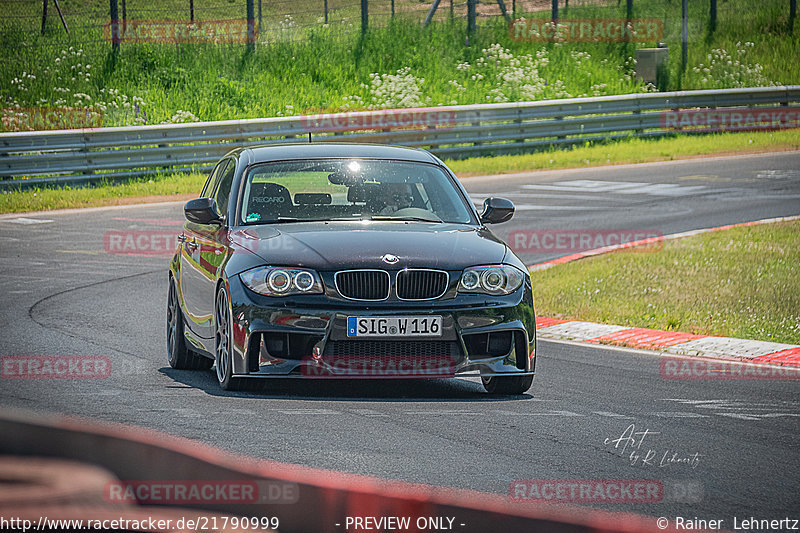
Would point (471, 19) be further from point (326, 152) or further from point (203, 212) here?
point (203, 212)

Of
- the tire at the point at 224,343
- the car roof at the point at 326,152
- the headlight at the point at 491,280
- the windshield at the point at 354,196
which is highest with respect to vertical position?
the car roof at the point at 326,152

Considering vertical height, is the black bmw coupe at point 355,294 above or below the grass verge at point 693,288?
above

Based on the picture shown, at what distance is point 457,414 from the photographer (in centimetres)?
738

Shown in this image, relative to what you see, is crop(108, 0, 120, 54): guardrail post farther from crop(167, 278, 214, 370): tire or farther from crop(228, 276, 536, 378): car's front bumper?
crop(228, 276, 536, 378): car's front bumper

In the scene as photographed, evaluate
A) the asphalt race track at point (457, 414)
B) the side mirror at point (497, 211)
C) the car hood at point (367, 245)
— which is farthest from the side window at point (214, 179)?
the side mirror at point (497, 211)

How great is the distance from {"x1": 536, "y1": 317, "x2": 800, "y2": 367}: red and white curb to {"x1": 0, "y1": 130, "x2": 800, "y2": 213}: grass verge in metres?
12.7

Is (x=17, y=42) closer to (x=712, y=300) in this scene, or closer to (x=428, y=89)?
(x=428, y=89)

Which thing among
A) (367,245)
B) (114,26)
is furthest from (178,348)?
(114,26)

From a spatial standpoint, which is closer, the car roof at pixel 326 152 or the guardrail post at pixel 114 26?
the car roof at pixel 326 152

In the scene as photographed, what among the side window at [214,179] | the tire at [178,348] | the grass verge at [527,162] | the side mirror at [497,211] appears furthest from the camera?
the grass verge at [527,162]

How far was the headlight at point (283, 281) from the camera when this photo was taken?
7316 millimetres

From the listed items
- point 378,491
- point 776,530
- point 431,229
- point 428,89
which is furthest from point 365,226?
point 428,89

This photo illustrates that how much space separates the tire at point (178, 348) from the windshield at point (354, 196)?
1.14 m

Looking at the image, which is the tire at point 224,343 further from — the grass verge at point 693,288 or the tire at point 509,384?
the grass verge at point 693,288
